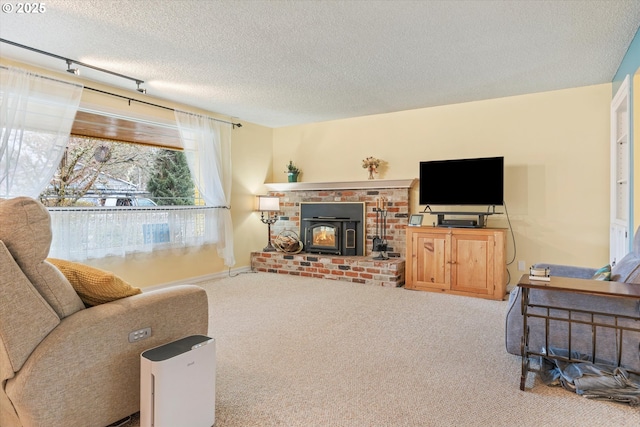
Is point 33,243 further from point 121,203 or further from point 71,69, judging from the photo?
point 121,203

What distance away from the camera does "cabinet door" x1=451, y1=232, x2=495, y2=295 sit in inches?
167

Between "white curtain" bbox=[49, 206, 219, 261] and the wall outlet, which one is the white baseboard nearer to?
"white curtain" bbox=[49, 206, 219, 261]

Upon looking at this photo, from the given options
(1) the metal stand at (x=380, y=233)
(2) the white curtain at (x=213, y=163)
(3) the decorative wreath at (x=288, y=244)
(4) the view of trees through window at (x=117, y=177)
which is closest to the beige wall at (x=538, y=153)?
(1) the metal stand at (x=380, y=233)

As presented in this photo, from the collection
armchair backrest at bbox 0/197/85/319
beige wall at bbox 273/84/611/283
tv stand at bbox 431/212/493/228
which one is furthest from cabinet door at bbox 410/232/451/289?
armchair backrest at bbox 0/197/85/319

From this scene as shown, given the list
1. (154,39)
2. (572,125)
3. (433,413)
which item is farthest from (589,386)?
(154,39)

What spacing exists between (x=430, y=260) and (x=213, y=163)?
3186 mm

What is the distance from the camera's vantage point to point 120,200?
4293 millimetres

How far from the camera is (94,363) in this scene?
5.08 feet

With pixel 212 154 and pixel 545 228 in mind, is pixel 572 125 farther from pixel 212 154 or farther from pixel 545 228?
pixel 212 154

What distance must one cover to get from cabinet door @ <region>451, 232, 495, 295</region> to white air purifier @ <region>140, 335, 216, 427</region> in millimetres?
3454

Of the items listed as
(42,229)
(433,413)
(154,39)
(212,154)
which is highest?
(154,39)

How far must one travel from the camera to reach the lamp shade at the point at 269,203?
5859 mm

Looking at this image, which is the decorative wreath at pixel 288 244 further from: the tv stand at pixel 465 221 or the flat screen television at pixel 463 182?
the tv stand at pixel 465 221

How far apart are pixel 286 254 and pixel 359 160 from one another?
72.4 inches
